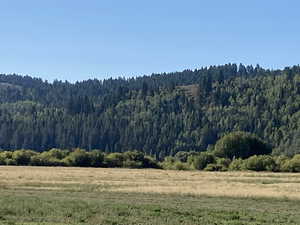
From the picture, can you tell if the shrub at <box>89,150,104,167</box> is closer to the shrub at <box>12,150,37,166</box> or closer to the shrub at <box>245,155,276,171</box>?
the shrub at <box>12,150,37,166</box>

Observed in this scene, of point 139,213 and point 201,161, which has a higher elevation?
point 201,161

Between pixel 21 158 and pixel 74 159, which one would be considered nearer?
pixel 21 158

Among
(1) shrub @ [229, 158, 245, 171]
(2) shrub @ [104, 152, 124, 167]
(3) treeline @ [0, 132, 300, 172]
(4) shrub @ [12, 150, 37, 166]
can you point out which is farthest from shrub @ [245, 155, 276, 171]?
(4) shrub @ [12, 150, 37, 166]

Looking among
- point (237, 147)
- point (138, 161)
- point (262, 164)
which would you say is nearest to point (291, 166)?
point (262, 164)

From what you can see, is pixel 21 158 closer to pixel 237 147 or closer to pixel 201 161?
pixel 201 161

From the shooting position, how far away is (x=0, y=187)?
61.5m

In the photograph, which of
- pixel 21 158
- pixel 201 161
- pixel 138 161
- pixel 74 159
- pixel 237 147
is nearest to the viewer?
pixel 21 158

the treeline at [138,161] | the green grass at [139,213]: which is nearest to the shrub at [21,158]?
the treeline at [138,161]

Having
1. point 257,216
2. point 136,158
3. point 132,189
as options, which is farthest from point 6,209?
point 136,158

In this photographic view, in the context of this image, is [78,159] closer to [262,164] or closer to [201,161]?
[201,161]

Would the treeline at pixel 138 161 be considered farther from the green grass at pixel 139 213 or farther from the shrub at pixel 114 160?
the green grass at pixel 139 213

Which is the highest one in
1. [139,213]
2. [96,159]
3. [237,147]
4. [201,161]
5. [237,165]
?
[237,147]

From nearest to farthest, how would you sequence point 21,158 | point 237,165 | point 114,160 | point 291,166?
point 291,166
point 237,165
point 21,158
point 114,160

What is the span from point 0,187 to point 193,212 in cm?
2848
